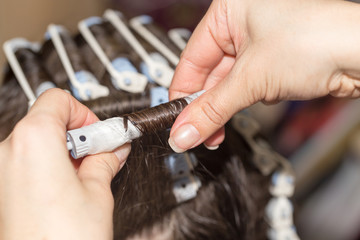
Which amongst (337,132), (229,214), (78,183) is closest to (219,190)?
(229,214)

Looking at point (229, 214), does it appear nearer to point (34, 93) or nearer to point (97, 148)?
point (97, 148)

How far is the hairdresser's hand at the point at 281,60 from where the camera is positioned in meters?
0.52

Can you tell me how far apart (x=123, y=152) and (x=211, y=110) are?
151 mm

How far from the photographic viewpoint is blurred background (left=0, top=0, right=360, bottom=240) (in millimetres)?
1198

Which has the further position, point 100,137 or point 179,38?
point 179,38

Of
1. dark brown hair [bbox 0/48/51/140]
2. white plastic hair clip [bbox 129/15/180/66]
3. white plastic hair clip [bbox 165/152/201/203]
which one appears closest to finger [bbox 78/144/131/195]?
white plastic hair clip [bbox 165/152/201/203]

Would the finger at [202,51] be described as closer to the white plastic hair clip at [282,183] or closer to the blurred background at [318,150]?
the white plastic hair clip at [282,183]

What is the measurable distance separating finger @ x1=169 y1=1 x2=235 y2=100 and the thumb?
108mm

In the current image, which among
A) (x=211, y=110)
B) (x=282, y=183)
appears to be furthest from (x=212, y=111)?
(x=282, y=183)

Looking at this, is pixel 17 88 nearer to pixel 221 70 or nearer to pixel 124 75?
pixel 124 75

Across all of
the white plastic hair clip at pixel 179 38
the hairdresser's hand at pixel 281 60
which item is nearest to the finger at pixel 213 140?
the hairdresser's hand at pixel 281 60

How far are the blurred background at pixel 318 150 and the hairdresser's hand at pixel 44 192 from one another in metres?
0.86

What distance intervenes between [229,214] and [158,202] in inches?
7.6

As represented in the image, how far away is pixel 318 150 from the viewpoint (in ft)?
4.18
